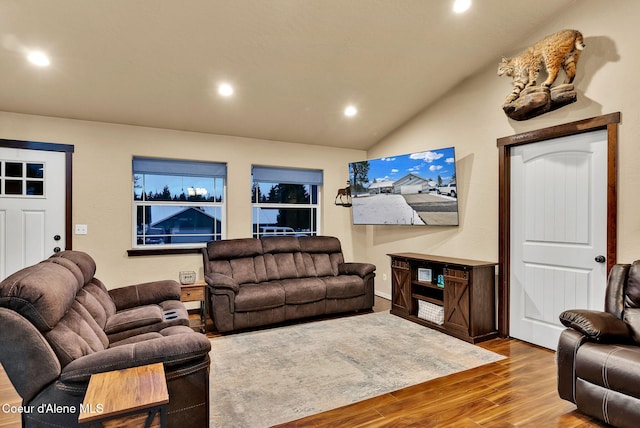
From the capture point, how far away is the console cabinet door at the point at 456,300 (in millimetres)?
3566

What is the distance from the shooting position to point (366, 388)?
2.59 meters

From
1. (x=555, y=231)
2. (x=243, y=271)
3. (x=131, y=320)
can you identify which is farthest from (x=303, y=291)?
(x=555, y=231)

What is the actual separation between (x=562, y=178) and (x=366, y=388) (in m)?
2.60

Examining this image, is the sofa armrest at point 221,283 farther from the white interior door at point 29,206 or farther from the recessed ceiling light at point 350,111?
the recessed ceiling light at point 350,111

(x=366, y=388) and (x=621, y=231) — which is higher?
Answer: (x=621, y=231)

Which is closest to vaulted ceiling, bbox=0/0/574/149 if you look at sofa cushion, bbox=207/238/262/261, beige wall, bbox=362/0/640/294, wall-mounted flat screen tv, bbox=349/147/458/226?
beige wall, bbox=362/0/640/294

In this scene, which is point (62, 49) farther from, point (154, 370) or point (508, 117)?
point (508, 117)

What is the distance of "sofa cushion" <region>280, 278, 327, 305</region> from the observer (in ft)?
13.5

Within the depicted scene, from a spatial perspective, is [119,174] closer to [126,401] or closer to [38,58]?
[38,58]

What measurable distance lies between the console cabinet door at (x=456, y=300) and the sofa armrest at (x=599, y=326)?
1195 millimetres

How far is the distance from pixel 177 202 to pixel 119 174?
763 millimetres

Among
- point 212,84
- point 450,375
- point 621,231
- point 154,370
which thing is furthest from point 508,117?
point 154,370

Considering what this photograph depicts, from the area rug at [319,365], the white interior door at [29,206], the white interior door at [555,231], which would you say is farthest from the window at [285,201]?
the white interior door at [555,231]

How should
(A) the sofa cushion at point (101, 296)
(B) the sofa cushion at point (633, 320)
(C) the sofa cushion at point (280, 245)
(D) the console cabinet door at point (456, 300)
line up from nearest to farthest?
(B) the sofa cushion at point (633, 320) → (A) the sofa cushion at point (101, 296) → (D) the console cabinet door at point (456, 300) → (C) the sofa cushion at point (280, 245)
